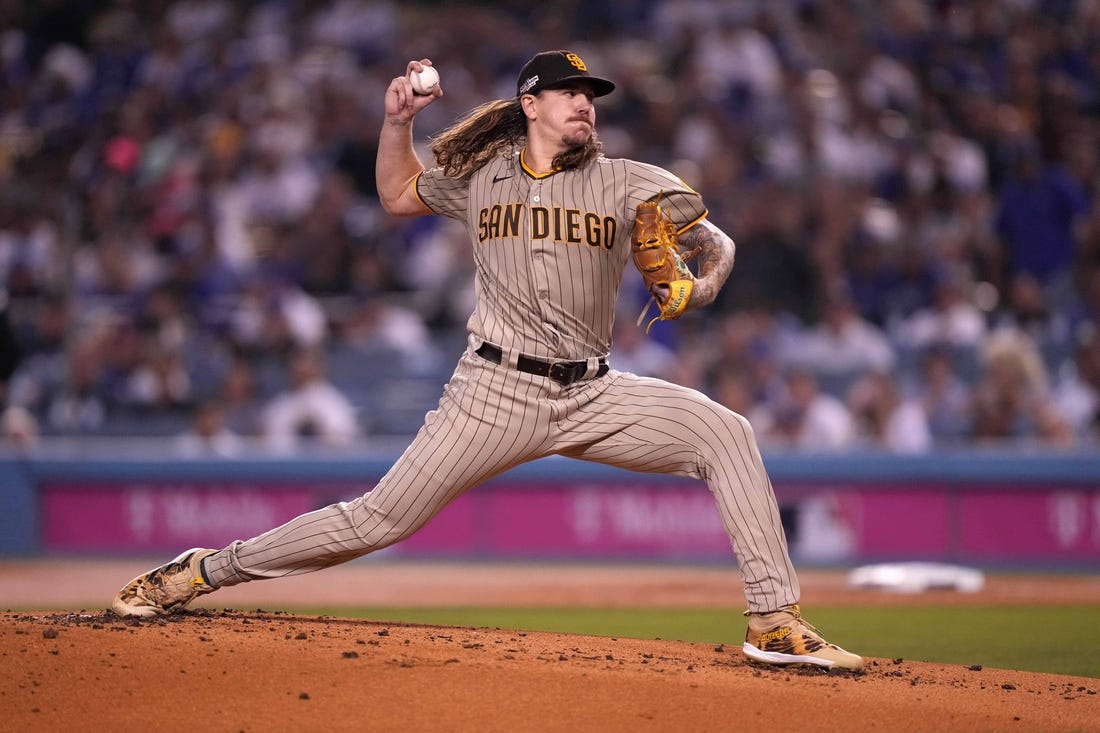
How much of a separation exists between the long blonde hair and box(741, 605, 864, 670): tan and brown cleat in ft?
5.55

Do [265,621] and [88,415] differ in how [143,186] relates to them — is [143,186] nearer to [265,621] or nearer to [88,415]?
[88,415]

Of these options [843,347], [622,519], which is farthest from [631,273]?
[622,519]

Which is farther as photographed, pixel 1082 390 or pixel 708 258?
pixel 1082 390

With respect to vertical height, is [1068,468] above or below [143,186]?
below

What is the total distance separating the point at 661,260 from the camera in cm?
460

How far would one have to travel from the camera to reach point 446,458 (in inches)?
183

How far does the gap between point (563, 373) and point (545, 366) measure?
7 cm

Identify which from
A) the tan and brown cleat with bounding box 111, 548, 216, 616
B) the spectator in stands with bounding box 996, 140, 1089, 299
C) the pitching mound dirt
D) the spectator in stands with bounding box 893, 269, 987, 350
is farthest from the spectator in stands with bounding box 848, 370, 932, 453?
the tan and brown cleat with bounding box 111, 548, 216, 616

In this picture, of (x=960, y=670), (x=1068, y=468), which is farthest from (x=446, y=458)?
(x=1068, y=468)

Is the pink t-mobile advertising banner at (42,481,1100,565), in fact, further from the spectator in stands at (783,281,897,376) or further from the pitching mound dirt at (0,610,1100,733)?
the pitching mound dirt at (0,610,1100,733)

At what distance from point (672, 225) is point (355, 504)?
4.70ft

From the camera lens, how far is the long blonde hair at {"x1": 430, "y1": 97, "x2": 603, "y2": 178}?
491 centimetres

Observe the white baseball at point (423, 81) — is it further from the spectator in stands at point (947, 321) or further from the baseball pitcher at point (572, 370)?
the spectator in stands at point (947, 321)

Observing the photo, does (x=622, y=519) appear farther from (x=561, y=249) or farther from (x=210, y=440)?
(x=561, y=249)
